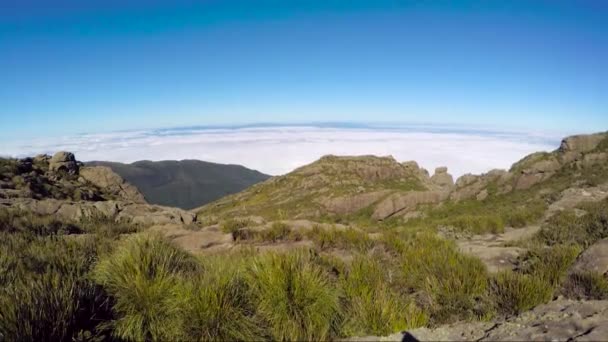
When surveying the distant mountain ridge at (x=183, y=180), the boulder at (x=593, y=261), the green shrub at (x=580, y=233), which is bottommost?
the distant mountain ridge at (x=183, y=180)

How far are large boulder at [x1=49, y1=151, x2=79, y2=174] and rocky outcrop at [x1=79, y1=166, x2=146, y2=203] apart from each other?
74 cm

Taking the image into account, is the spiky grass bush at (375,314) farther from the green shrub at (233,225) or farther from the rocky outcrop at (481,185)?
the rocky outcrop at (481,185)

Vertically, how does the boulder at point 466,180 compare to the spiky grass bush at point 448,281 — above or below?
below

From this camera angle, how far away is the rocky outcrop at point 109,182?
28422mm

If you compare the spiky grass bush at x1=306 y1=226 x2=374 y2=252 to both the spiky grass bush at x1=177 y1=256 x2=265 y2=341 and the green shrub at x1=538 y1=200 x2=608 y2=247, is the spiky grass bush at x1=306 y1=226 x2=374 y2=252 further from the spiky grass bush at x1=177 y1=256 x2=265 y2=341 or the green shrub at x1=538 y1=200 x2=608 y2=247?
the green shrub at x1=538 y1=200 x2=608 y2=247

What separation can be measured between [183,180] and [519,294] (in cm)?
13102

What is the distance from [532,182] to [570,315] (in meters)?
35.3

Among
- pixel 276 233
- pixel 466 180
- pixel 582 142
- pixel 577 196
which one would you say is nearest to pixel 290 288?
pixel 276 233

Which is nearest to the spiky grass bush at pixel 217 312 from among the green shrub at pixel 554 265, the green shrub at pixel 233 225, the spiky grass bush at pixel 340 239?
the green shrub at pixel 554 265

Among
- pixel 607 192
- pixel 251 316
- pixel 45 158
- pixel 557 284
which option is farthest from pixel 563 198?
pixel 45 158

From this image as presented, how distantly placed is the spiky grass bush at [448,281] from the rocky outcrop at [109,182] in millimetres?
26316

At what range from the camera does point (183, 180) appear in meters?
127

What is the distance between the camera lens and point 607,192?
968 inches

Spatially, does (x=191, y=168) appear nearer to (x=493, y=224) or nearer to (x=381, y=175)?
(x=381, y=175)
